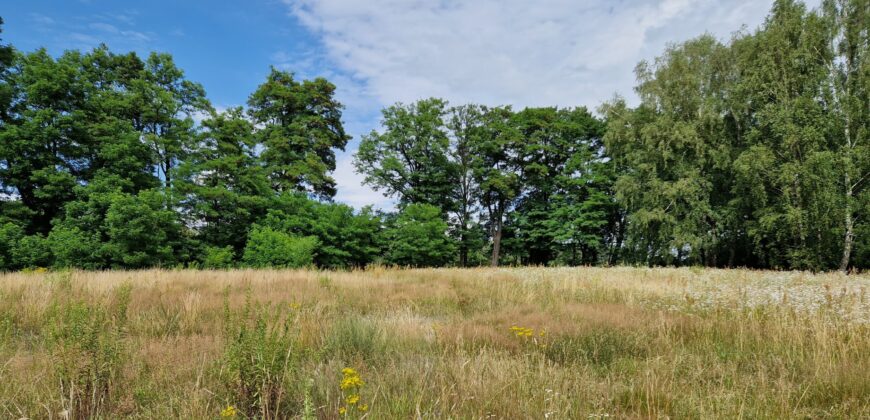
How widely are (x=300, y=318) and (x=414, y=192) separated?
26512mm

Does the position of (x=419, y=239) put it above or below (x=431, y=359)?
above

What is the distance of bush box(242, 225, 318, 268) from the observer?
2053 centimetres

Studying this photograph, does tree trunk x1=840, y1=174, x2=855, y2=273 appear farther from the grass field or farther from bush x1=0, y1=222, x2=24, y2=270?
bush x1=0, y1=222, x2=24, y2=270

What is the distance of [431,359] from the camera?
3.56 meters

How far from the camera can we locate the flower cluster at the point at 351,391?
7.29 feet

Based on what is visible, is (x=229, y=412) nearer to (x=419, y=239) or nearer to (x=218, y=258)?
(x=218, y=258)

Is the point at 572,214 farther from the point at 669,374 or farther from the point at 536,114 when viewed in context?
the point at 669,374

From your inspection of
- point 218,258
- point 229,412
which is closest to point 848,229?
point 229,412

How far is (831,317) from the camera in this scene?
5.17 meters

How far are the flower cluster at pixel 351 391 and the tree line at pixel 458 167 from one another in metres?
19.1

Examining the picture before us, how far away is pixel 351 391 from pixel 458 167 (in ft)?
96.2

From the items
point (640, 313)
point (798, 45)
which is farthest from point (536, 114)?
point (640, 313)

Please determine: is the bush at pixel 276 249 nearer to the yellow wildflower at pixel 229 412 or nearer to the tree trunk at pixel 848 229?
the yellow wildflower at pixel 229 412

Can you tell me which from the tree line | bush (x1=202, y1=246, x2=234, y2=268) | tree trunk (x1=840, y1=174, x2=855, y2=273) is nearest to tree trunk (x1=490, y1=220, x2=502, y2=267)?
the tree line
